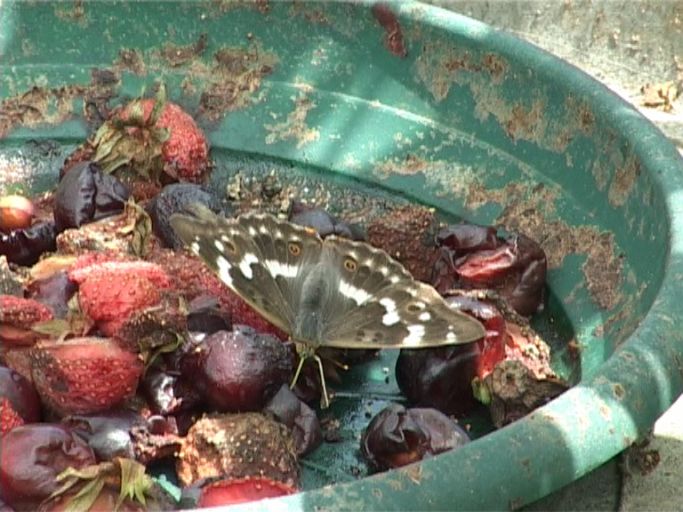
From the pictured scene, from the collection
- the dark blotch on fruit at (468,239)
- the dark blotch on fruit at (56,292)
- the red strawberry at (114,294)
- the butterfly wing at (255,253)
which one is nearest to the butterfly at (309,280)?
the butterfly wing at (255,253)

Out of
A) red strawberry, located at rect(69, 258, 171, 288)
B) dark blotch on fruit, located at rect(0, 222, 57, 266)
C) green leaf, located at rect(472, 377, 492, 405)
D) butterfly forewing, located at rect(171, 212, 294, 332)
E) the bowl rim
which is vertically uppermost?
the bowl rim

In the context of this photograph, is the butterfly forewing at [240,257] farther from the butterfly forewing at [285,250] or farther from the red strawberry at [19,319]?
the red strawberry at [19,319]

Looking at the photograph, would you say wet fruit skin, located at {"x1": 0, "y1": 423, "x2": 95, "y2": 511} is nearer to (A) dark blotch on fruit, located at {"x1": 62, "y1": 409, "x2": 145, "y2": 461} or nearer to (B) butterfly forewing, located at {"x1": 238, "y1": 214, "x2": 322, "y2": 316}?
(A) dark blotch on fruit, located at {"x1": 62, "y1": 409, "x2": 145, "y2": 461}

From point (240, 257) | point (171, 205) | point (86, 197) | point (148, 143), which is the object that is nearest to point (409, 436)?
point (240, 257)

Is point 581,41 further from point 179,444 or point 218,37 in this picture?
point 179,444

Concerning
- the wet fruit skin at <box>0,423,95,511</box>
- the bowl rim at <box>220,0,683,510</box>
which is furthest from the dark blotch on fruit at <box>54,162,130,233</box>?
the bowl rim at <box>220,0,683,510</box>

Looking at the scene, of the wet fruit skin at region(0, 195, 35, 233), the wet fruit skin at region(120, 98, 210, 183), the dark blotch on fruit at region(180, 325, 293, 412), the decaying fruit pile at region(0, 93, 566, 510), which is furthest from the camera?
the wet fruit skin at region(120, 98, 210, 183)
